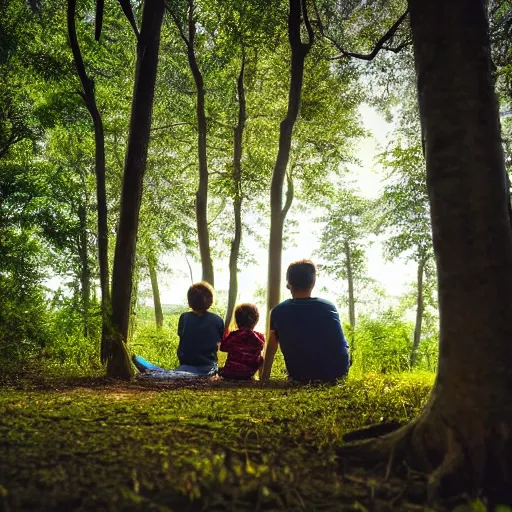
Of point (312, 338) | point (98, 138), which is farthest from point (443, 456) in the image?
point (98, 138)

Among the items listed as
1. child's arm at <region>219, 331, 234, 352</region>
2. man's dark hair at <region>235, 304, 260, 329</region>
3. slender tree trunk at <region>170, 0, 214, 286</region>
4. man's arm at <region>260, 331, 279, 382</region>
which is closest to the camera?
man's arm at <region>260, 331, 279, 382</region>

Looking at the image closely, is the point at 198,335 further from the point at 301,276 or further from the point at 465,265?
the point at 465,265

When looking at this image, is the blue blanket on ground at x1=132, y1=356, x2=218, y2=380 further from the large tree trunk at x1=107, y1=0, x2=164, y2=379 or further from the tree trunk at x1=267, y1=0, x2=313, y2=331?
the tree trunk at x1=267, y1=0, x2=313, y2=331

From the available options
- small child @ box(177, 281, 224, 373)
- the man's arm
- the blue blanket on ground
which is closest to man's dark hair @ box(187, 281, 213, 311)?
small child @ box(177, 281, 224, 373)

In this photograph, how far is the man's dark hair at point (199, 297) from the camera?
6453mm

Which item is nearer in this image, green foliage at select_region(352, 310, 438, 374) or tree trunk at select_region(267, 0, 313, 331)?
green foliage at select_region(352, 310, 438, 374)

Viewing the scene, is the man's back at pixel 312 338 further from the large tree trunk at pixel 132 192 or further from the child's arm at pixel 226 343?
the large tree trunk at pixel 132 192

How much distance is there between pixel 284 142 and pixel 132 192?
5963mm

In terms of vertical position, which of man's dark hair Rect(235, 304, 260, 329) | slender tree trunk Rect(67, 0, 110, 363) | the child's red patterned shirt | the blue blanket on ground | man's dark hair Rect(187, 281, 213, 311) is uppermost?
slender tree trunk Rect(67, 0, 110, 363)

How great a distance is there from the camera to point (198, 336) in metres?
6.38

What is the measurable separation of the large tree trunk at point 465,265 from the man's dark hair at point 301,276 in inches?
104

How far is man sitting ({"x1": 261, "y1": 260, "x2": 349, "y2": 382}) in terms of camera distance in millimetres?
4934

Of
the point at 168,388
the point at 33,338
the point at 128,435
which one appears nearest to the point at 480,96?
the point at 128,435

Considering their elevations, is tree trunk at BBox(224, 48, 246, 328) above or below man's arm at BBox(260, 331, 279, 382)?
above
